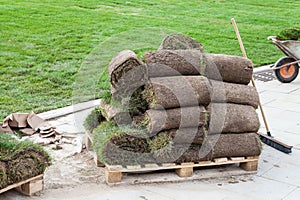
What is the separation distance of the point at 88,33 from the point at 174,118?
788 cm

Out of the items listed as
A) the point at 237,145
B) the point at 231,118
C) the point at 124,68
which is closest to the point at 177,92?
the point at 124,68

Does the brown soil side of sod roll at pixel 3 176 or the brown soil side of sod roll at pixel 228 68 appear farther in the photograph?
the brown soil side of sod roll at pixel 228 68

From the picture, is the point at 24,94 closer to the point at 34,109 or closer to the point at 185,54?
the point at 34,109

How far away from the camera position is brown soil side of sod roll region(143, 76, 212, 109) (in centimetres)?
592

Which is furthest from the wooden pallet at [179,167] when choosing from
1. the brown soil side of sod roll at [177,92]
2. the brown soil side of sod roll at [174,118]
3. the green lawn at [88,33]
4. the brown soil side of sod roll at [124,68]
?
the green lawn at [88,33]

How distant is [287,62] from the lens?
10.7 meters

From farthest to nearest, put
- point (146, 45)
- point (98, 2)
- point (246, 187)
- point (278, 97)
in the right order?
1. point (98, 2)
2. point (278, 97)
3. point (146, 45)
4. point (246, 187)

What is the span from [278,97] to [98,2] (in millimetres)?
9390

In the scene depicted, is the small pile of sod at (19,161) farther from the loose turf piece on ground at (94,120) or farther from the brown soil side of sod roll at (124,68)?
the loose turf piece on ground at (94,120)

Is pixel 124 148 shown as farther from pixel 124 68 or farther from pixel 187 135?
pixel 124 68

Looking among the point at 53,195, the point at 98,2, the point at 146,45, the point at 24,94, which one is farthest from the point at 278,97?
the point at 98,2

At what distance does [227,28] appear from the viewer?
15.7 m

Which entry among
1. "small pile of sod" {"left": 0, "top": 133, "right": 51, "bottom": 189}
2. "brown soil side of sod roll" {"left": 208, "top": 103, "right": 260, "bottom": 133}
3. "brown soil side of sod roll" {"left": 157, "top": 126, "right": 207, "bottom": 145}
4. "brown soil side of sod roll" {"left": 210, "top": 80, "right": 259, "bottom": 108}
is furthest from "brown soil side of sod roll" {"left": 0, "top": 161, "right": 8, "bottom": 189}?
"brown soil side of sod roll" {"left": 210, "top": 80, "right": 259, "bottom": 108}

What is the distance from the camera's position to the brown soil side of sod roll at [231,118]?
6.17 meters
